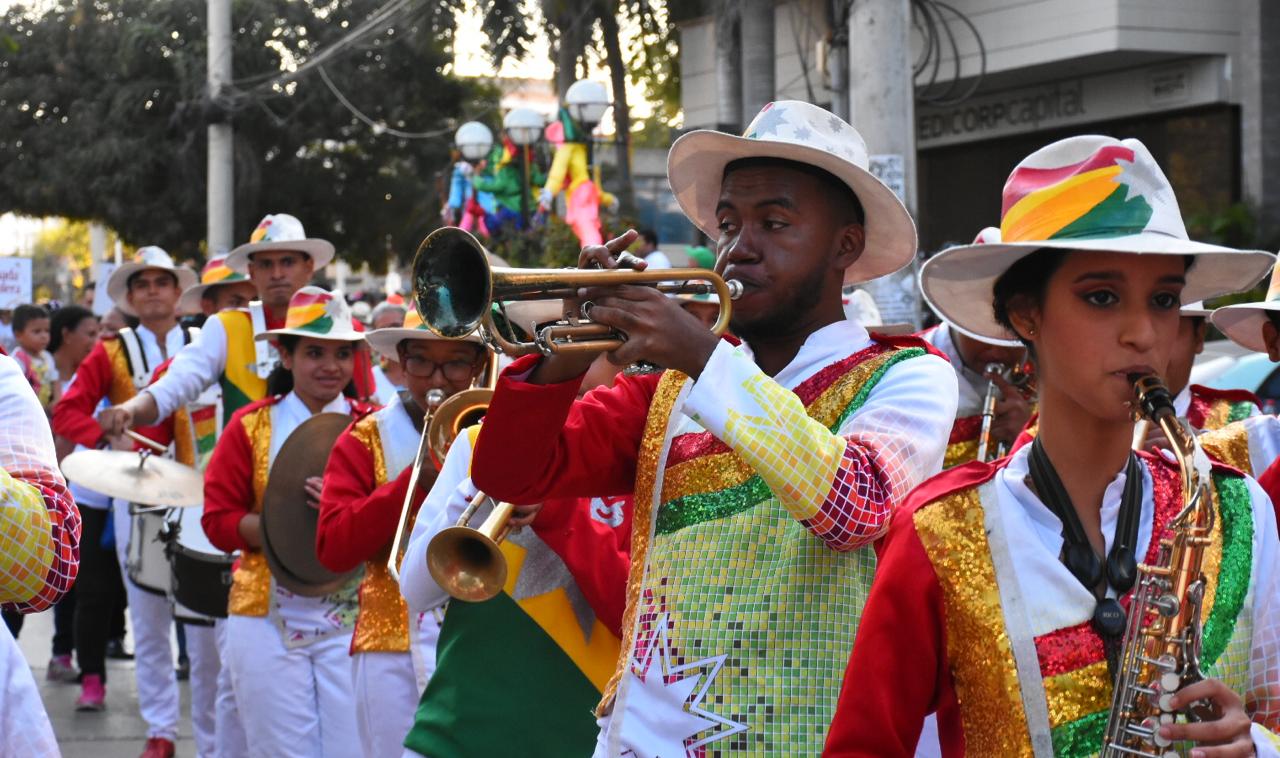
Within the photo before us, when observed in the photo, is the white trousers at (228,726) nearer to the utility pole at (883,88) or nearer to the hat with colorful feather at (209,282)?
the hat with colorful feather at (209,282)

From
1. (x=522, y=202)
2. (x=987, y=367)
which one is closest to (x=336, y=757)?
(x=987, y=367)

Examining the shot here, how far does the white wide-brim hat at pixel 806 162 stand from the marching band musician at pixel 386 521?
2.07 metres

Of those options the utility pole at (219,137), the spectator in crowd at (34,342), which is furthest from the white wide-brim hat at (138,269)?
the utility pole at (219,137)

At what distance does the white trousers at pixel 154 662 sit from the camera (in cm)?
898

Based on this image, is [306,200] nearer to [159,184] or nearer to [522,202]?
[159,184]

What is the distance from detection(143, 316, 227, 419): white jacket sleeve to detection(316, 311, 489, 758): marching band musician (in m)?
2.52

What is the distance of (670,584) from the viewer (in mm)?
3414

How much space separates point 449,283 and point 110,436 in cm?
574

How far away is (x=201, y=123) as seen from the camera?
34.8 metres

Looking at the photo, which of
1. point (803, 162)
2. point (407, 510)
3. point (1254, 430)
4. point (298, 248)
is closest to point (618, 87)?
point (298, 248)

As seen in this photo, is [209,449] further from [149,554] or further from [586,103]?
[586,103]

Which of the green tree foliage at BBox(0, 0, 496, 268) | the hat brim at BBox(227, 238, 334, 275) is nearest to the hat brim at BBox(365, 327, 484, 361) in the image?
the hat brim at BBox(227, 238, 334, 275)

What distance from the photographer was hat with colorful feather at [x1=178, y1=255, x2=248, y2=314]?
1078 cm

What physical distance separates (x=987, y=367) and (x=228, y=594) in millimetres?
3501
